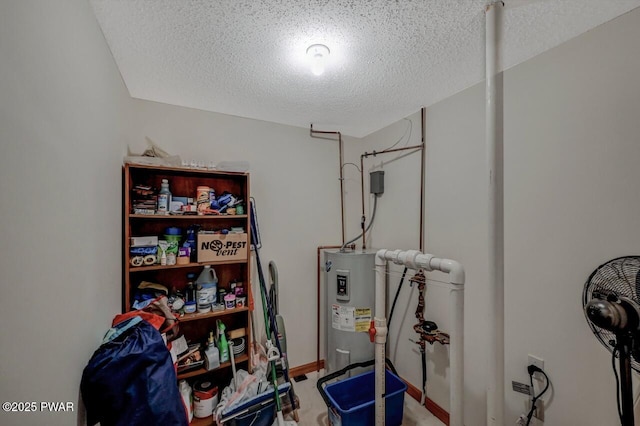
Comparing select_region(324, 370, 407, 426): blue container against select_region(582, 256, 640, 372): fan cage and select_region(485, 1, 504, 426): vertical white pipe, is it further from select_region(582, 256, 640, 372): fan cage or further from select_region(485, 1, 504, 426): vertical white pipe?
select_region(582, 256, 640, 372): fan cage

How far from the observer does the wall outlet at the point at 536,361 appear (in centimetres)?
132

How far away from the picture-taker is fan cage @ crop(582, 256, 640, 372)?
3.14 feet

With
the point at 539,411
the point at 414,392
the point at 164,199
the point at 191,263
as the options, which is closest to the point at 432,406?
the point at 414,392

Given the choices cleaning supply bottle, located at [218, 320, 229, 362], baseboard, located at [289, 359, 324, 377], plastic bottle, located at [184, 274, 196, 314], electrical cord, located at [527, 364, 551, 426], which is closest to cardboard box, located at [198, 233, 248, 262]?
plastic bottle, located at [184, 274, 196, 314]

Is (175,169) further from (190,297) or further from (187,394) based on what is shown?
(187,394)

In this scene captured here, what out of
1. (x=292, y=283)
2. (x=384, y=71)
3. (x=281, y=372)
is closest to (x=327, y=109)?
(x=384, y=71)

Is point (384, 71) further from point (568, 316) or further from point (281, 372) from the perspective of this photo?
point (281, 372)

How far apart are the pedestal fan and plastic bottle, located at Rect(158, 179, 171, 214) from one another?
2267 mm

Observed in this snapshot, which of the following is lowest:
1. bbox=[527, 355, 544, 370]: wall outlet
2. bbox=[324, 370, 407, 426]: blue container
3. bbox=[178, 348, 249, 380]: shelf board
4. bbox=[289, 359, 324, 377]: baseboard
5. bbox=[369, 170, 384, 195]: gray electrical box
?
bbox=[289, 359, 324, 377]: baseboard

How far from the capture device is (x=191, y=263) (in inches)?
69.3

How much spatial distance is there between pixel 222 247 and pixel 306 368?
152 centimetres

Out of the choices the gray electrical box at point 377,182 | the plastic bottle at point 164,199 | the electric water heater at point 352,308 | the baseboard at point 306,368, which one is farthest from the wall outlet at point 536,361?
the plastic bottle at point 164,199

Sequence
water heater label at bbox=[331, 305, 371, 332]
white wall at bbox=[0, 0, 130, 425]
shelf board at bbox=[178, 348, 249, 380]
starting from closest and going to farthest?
white wall at bbox=[0, 0, 130, 425] → shelf board at bbox=[178, 348, 249, 380] → water heater label at bbox=[331, 305, 371, 332]

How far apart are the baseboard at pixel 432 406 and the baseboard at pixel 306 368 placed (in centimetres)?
84
